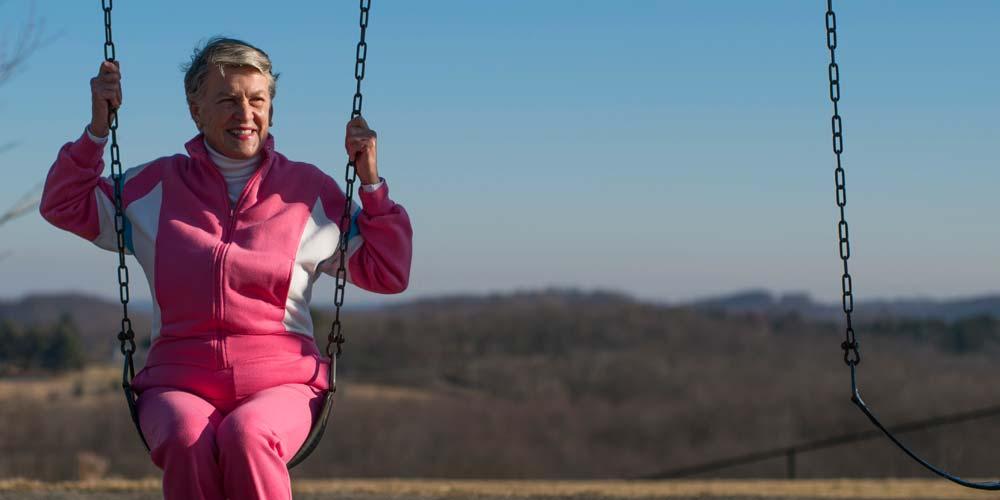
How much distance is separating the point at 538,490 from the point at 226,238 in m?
3.50

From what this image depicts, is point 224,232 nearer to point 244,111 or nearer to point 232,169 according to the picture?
point 232,169

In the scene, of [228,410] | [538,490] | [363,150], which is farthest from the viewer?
[538,490]

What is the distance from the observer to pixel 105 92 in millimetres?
3816

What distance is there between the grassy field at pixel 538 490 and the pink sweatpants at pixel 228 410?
260cm

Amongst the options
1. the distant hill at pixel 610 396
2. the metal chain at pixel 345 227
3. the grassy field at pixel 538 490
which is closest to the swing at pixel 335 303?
the metal chain at pixel 345 227

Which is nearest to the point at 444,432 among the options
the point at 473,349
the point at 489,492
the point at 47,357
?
the point at 473,349

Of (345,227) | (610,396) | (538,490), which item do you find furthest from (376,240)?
(610,396)

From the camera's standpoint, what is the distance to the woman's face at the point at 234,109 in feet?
12.0

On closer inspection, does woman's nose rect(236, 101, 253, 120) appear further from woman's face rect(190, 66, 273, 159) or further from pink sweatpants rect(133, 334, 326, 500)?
pink sweatpants rect(133, 334, 326, 500)

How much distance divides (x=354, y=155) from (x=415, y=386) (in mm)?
41615

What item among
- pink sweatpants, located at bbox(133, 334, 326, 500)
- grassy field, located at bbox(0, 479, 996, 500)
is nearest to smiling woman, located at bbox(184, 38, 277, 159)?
pink sweatpants, located at bbox(133, 334, 326, 500)

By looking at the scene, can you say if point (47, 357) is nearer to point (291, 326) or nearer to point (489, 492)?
point (489, 492)

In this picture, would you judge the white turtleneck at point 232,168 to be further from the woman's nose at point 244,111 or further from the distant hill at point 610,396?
the distant hill at point 610,396

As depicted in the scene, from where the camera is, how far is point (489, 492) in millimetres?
6391
